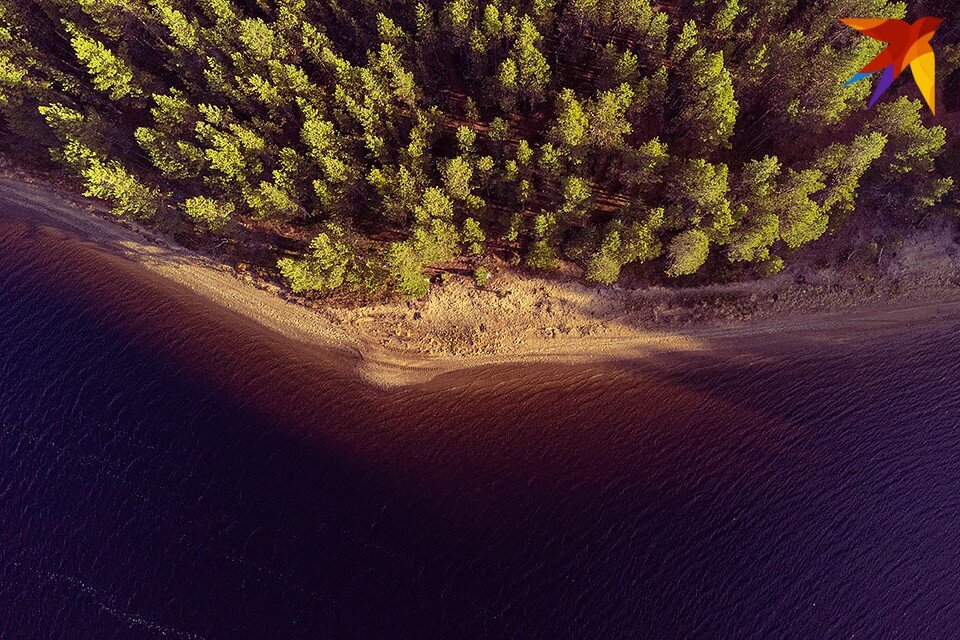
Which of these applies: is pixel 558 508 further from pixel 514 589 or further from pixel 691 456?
pixel 691 456

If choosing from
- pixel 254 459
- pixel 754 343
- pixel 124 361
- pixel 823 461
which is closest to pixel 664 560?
pixel 823 461

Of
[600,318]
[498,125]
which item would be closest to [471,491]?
[600,318]

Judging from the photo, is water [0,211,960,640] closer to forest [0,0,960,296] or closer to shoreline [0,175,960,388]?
shoreline [0,175,960,388]

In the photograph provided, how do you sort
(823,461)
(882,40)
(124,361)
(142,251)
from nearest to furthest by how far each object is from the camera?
(882,40) → (823,461) → (124,361) → (142,251)

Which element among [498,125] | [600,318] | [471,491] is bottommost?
[471,491]

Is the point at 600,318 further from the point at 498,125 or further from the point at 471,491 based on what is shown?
the point at 471,491

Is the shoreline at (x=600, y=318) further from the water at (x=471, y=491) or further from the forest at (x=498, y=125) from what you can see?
the forest at (x=498, y=125)

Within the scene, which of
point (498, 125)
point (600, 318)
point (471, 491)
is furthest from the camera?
point (600, 318)

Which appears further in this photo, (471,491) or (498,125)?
(471,491)
